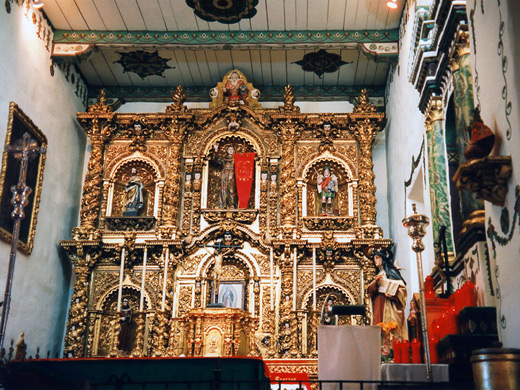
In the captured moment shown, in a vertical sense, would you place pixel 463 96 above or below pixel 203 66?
below

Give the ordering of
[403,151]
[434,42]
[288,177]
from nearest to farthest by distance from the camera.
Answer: [434,42] < [403,151] < [288,177]

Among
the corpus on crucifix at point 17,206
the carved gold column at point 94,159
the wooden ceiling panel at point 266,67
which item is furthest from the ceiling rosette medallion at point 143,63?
the corpus on crucifix at point 17,206

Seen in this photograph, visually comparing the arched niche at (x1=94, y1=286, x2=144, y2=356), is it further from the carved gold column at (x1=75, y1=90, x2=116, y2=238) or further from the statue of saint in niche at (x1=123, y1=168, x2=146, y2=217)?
the statue of saint in niche at (x1=123, y1=168, x2=146, y2=217)

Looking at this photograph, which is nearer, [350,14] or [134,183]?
[350,14]

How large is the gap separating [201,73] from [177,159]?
2.32 m

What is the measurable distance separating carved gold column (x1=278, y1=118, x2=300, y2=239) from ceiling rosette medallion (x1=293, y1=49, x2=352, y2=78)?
1.43 metres

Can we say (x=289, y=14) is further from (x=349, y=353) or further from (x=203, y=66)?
(x=349, y=353)

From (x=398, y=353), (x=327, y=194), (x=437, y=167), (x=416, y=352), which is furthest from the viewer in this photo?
(x=327, y=194)

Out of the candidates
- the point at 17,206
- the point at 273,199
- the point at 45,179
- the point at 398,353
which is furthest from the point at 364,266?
the point at 17,206

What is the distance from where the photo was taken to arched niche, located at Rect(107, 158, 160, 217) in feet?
44.9

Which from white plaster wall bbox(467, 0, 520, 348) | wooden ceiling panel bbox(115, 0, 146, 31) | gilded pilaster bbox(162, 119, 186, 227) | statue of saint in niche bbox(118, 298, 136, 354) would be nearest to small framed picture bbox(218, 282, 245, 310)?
gilded pilaster bbox(162, 119, 186, 227)

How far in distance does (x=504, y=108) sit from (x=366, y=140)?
8.85 meters

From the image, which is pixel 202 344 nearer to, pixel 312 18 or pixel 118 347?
pixel 118 347

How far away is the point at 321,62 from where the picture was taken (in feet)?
46.3
